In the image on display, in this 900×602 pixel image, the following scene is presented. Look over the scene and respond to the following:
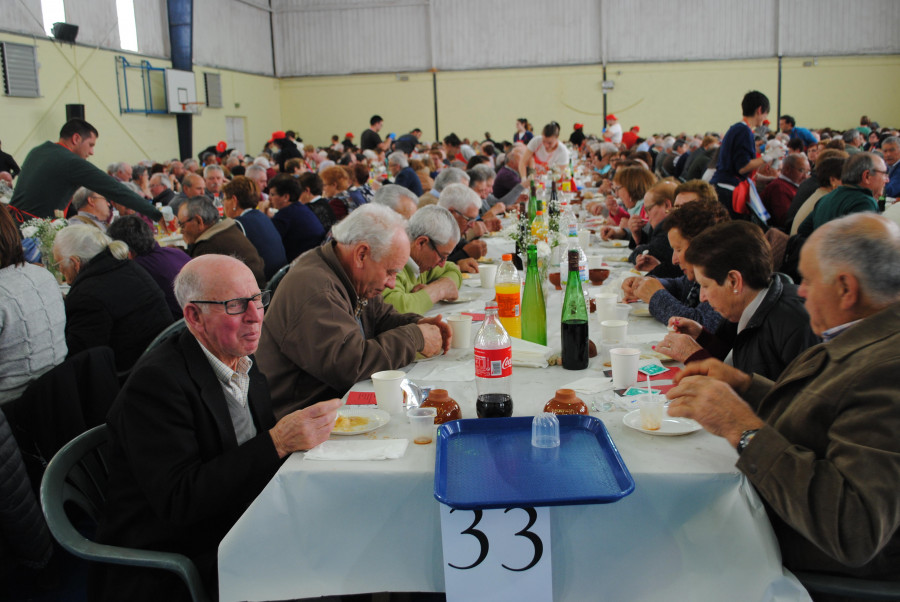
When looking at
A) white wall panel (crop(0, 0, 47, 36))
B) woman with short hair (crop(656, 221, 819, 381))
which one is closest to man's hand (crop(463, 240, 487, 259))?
woman with short hair (crop(656, 221, 819, 381))

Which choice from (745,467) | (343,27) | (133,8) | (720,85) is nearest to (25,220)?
(745,467)

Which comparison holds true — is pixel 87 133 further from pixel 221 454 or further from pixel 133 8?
pixel 133 8

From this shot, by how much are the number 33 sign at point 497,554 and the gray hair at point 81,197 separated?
487 centimetres

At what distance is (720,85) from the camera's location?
57.8 feet

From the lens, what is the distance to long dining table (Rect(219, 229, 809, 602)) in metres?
1.43

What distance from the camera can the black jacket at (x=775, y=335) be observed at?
6.54 ft

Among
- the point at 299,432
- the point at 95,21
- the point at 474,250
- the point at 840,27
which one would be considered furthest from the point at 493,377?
the point at 840,27

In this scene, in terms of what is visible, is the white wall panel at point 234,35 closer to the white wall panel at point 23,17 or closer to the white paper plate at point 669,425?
the white wall panel at point 23,17

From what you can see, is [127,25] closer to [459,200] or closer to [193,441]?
[459,200]

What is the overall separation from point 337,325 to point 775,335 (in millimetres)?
1248

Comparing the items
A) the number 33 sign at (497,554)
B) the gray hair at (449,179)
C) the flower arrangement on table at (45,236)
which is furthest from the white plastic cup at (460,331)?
the gray hair at (449,179)

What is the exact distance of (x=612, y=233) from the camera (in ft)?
17.5

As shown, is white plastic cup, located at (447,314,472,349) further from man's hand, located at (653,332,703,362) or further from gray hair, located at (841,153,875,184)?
gray hair, located at (841,153,875,184)

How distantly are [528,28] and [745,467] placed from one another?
17.7 metres
